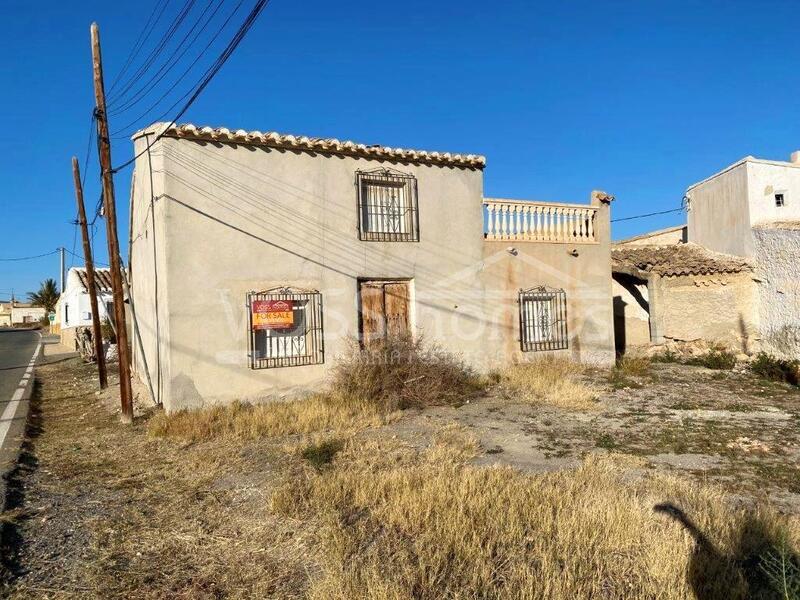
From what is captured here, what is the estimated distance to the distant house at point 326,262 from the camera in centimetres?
840

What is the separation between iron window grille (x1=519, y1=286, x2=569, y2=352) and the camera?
1133cm

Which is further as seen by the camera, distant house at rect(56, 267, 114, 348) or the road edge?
distant house at rect(56, 267, 114, 348)

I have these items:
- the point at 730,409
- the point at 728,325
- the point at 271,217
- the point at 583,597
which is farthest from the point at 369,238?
the point at 728,325

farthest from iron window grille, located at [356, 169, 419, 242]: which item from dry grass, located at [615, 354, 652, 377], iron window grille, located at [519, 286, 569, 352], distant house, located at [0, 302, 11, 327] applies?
distant house, located at [0, 302, 11, 327]

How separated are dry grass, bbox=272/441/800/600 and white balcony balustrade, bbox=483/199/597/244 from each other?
6955mm

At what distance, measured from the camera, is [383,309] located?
9984 mm

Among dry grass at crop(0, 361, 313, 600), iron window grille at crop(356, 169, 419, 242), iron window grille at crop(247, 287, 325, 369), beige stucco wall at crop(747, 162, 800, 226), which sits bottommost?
dry grass at crop(0, 361, 313, 600)

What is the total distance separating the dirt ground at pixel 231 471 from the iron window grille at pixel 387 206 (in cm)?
349

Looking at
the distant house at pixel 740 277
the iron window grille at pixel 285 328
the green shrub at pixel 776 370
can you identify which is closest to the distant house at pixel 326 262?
the iron window grille at pixel 285 328

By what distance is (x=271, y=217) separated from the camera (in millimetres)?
8992

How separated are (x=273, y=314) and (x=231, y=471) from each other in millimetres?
3725

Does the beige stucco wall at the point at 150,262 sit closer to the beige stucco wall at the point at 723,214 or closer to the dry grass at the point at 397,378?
the dry grass at the point at 397,378

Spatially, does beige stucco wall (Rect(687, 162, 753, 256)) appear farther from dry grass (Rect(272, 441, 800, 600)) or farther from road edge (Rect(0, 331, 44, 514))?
road edge (Rect(0, 331, 44, 514))

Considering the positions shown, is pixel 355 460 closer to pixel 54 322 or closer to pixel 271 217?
pixel 271 217
